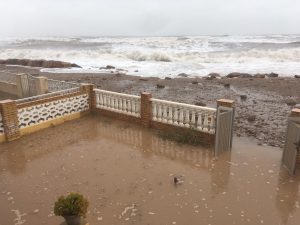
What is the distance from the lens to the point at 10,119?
8.52 metres

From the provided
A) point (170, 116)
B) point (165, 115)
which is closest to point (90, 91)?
point (165, 115)

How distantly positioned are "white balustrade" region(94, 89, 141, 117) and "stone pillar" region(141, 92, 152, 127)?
25 centimetres

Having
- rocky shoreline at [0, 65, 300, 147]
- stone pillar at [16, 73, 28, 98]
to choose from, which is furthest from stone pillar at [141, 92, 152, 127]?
stone pillar at [16, 73, 28, 98]

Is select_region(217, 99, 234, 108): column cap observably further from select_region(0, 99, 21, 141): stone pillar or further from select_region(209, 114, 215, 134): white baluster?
select_region(0, 99, 21, 141): stone pillar

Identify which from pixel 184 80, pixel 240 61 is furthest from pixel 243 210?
pixel 240 61

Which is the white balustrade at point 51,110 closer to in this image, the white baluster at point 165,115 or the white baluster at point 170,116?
the white baluster at point 165,115

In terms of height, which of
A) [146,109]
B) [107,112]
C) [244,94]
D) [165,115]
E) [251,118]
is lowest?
[244,94]

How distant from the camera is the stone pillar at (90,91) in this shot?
10.9 m

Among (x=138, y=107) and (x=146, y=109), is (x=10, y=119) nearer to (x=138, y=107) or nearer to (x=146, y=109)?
(x=138, y=107)

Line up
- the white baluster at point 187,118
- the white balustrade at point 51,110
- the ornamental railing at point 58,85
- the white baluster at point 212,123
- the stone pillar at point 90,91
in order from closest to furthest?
the white baluster at point 212,123 < the white baluster at point 187,118 < the white balustrade at point 51,110 < the stone pillar at point 90,91 < the ornamental railing at point 58,85

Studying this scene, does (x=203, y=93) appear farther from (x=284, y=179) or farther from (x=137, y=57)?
(x=137, y=57)

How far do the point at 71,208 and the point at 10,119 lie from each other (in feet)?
18.7

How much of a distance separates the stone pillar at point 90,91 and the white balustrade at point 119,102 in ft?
0.51

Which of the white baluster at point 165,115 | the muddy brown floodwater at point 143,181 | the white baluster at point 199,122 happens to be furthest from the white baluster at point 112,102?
the white baluster at point 199,122
